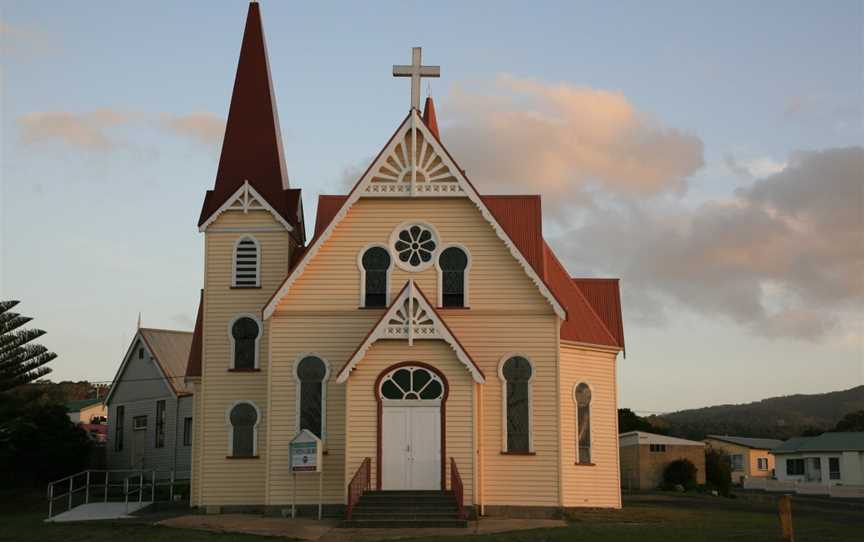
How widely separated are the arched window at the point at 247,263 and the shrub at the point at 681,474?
2767 cm

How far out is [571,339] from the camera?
31047 millimetres

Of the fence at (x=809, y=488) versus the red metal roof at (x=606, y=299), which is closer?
the red metal roof at (x=606, y=299)

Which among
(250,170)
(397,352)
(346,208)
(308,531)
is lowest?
(308,531)

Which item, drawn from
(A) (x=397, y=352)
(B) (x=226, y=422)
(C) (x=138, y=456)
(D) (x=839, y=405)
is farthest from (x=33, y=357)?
(D) (x=839, y=405)

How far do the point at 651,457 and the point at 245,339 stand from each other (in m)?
28.3

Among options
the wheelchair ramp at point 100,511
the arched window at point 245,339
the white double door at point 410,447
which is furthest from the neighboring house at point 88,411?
the white double door at point 410,447

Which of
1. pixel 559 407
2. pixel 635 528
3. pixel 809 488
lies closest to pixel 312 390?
pixel 559 407

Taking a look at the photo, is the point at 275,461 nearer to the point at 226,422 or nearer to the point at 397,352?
the point at 226,422

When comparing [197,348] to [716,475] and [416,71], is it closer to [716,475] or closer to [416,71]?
[416,71]

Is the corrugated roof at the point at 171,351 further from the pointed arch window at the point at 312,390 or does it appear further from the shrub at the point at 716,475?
the shrub at the point at 716,475

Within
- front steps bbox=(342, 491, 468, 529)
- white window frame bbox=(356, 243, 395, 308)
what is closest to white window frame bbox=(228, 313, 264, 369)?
white window frame bbox=(356, 243, 395, 308)

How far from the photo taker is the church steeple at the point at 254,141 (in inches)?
1292

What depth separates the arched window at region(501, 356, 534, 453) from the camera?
→ 29.2 metres

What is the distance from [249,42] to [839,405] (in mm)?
167514
